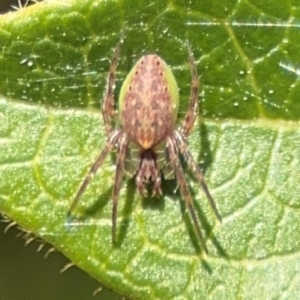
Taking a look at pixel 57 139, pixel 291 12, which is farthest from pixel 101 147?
pixel 291 12

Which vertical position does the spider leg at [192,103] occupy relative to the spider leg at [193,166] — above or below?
above

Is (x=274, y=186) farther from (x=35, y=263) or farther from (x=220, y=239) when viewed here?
(x=35, y=263)

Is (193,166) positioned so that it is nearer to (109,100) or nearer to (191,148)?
(191,148)

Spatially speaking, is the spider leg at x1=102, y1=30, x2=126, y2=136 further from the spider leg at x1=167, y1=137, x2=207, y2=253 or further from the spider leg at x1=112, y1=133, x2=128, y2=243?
the spider leg at x1=167, y1=137, x2=207, y2=253

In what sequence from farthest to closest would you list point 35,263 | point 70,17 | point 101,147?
point 35,263
point 101,147
point 70,17

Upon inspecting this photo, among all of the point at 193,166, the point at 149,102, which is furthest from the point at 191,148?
the point at 149,102

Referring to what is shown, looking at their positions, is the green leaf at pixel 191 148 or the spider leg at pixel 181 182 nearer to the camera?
the green leaf at pixel 191 148

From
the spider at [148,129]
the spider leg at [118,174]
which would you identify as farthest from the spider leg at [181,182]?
the spider leg at [118,174]

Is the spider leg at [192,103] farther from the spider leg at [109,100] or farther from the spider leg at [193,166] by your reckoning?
the spider leg at [109,100]
